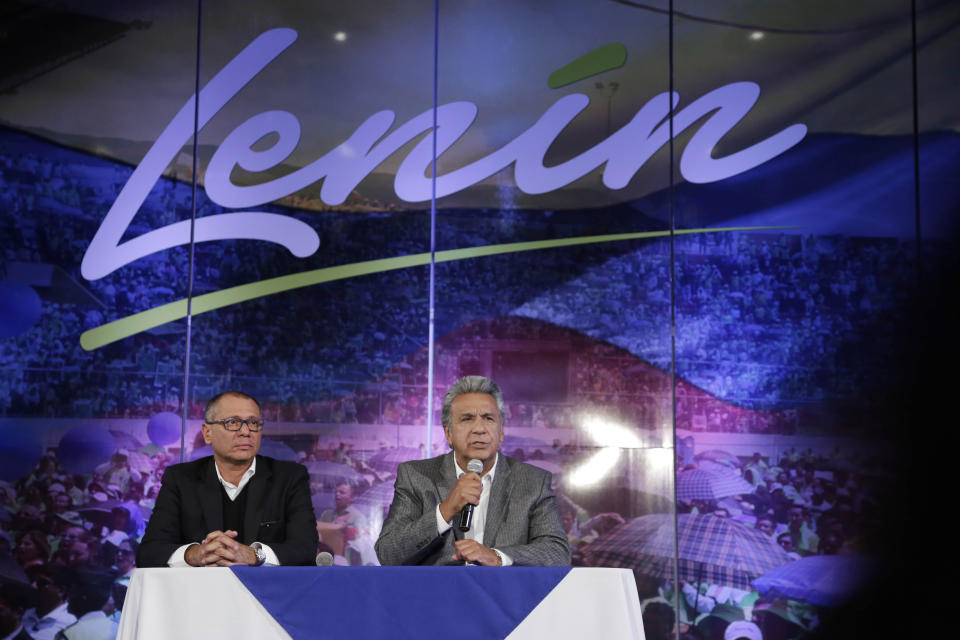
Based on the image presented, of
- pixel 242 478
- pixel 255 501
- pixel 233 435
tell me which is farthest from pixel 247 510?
pixel 233 435

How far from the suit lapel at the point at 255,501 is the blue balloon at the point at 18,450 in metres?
1.74

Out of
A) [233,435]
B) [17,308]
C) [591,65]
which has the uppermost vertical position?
[591,65]

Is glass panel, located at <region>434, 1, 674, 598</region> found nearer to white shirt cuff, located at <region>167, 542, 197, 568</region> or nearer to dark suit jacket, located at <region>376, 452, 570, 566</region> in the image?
dark suit jacket, located at <region>376, 452, 570, 566</region>

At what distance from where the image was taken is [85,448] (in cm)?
448

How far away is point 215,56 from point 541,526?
2920mm

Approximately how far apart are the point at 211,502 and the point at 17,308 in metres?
1.98

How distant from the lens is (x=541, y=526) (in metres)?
3.02

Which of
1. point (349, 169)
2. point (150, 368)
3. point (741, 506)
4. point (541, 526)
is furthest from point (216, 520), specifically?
point (741, 506)

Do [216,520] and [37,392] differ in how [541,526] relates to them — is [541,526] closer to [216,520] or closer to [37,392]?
[216,520]

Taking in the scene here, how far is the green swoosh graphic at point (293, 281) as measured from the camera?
4574 millimetres

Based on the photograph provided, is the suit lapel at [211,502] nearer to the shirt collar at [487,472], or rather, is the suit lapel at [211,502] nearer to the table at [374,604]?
the shirt collar at [487,472]

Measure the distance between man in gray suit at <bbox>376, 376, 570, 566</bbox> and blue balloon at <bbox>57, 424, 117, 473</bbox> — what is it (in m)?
1.96

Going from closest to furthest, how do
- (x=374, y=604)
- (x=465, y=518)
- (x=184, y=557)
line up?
(x=374, y=604)
(x=465, y=518)
(x=184, y=557)

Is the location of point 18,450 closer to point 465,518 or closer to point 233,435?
point 233,435
